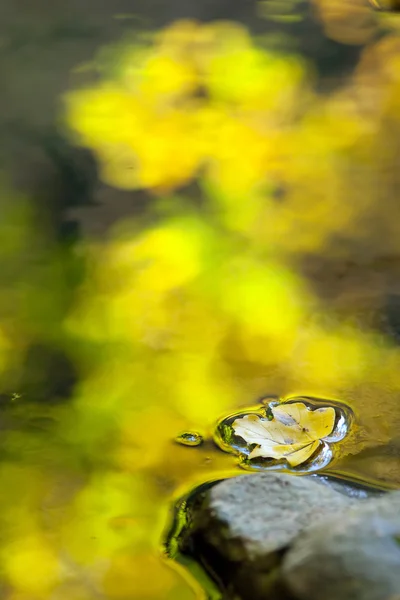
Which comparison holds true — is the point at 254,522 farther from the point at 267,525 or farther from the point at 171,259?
the point at 171,259

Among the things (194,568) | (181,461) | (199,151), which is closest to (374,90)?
(199,151)

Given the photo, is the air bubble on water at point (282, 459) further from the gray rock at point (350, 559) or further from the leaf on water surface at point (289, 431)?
the gray rock at point (350, 559)

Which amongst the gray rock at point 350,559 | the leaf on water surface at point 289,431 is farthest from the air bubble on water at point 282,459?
the gray rock at point 350,559

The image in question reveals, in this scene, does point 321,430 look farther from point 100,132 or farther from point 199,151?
point 100,132

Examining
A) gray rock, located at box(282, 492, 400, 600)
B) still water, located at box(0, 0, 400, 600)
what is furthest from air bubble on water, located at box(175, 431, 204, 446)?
gray rock, located at box(282, 492, 400, 600)

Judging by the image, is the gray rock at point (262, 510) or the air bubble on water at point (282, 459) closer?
the gray rock at point (262, 510)

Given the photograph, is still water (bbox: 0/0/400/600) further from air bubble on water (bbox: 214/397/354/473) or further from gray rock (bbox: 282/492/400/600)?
gray rock (bbox: 282/492/400/600)

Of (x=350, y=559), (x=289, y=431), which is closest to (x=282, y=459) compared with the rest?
(x=289, y=431)
